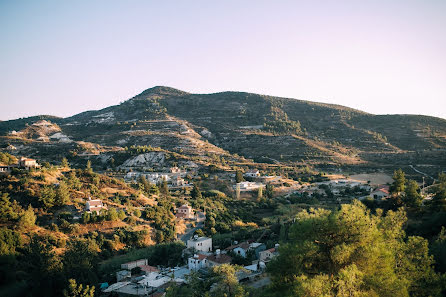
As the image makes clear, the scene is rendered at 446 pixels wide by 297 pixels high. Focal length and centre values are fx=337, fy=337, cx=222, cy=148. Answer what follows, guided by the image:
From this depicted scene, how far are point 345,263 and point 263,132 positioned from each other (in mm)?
73538

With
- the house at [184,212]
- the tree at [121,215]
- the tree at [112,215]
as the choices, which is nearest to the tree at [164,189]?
the house at [184,212]

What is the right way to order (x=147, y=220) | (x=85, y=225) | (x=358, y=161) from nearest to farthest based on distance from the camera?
(x=85, y=225) < (x=147, y=220) < (x=358, y=161)

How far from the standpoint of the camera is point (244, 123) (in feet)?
303

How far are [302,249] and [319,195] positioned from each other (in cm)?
3314

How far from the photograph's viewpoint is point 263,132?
3273 inches

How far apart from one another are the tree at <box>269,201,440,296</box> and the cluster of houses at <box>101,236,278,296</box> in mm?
5864

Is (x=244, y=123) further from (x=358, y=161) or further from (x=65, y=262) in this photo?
(x=65, y=262)

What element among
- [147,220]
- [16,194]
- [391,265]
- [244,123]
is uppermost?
[244,123]

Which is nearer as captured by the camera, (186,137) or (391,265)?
(391,265)

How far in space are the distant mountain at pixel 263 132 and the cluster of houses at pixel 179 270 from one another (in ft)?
128

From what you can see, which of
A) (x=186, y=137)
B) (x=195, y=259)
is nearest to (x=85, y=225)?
(x=195, y=259)

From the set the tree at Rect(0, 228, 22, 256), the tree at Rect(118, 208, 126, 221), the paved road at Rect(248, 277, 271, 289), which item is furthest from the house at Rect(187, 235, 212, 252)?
the tree at Rect(0, 228, 22, 256)

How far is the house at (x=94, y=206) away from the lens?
96.7ft

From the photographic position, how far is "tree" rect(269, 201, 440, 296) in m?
9.34
